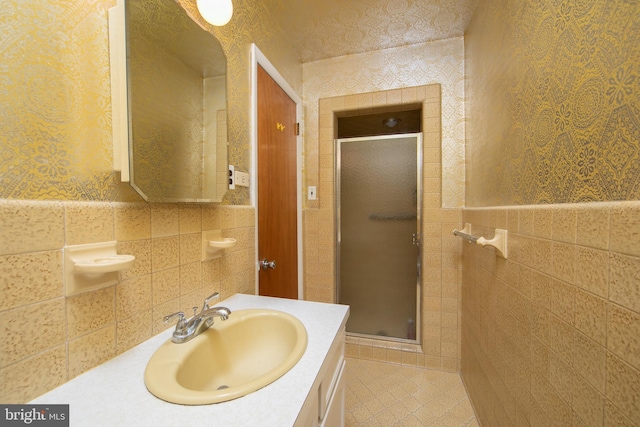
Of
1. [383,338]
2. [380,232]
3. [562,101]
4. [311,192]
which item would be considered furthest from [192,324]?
[383,338]

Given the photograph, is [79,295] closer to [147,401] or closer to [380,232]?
[147,401]

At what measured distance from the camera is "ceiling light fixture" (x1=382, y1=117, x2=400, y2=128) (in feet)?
9.25

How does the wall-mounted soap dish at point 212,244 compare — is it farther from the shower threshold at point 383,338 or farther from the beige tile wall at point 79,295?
the shower threshold at point 383,338

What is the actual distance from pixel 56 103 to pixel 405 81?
1882 millimetres

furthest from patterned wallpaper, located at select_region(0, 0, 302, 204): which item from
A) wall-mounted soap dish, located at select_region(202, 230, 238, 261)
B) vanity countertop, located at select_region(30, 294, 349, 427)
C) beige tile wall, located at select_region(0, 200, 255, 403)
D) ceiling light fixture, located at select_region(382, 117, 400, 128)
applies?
ceiling light fixture, located at select_region(382, 117, 400, 128)

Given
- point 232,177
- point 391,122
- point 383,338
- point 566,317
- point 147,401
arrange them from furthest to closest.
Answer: point 391,122
point 383,338
point 232,177
point 566,317
point 147,401

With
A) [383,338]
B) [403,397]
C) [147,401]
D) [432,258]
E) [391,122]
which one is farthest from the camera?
[391,122]

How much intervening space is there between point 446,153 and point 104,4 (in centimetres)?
181

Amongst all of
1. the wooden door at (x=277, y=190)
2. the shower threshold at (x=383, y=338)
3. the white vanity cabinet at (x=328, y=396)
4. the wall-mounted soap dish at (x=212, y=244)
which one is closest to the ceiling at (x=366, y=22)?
the wooden door at (x=277, y=190)

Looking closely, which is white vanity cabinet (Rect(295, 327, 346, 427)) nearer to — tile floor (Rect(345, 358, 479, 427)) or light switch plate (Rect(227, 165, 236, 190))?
tile floor (Rect(345, 358, 479, 427))

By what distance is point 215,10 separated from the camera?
2.82 feet

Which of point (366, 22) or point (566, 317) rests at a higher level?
point (366, 22)

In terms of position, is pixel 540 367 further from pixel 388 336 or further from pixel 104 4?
pixel 104 4

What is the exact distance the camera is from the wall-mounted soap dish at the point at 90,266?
1.60 ft
